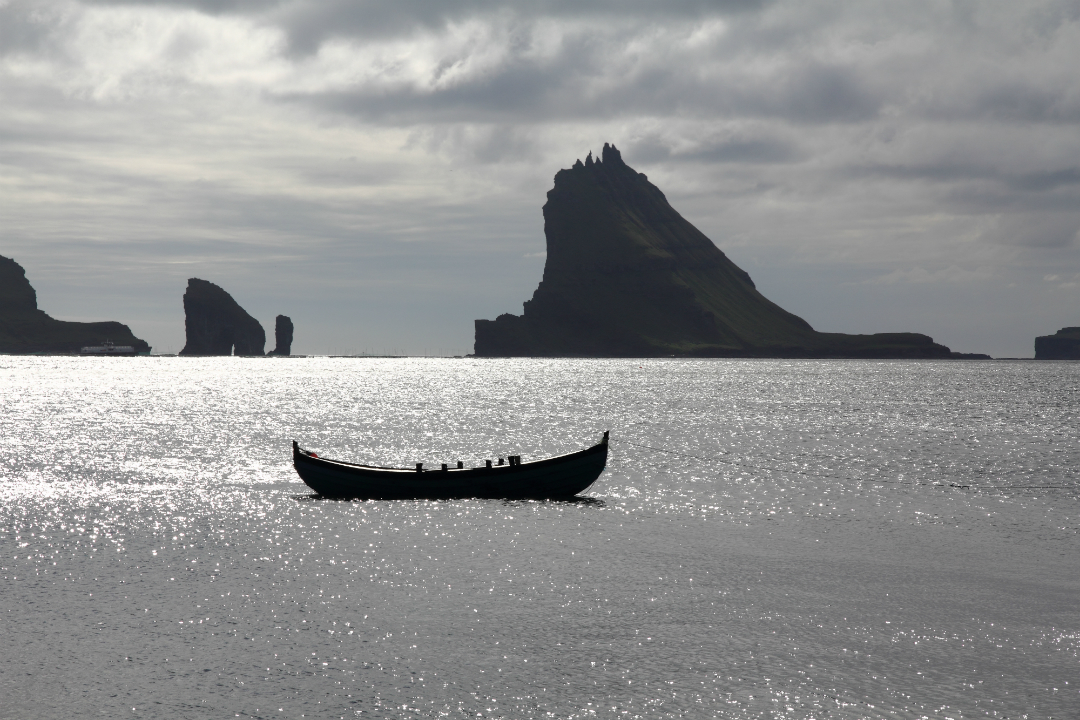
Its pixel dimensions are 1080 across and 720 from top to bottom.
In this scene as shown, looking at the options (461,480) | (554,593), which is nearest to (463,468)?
(461,480)

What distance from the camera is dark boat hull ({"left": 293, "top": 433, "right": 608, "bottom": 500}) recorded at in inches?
1754

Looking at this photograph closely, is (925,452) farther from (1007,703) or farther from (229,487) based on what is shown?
(1007,703)

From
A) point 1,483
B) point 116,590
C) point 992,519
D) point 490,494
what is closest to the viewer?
point 116,590

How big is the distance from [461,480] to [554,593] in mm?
18888

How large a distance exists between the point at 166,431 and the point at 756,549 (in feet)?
223

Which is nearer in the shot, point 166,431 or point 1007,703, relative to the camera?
point 1007,703

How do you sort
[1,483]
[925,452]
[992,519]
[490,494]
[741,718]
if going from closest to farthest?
[741,718] < [992,519] < [490,494] < [1,483] < [925,452]

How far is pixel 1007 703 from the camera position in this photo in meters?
17.2

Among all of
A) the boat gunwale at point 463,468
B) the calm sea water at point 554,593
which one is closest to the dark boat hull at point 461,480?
the boat gunwale at point 463,468

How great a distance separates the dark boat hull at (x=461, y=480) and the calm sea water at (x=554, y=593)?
137cm

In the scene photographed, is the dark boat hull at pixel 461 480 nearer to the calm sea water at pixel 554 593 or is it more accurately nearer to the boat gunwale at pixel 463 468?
the boat gunwale at pixel 463 468

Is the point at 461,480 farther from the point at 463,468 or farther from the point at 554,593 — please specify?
the point at 554,593

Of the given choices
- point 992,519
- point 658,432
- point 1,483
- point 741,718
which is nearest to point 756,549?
point 992,519

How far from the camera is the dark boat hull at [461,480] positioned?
146 ft
